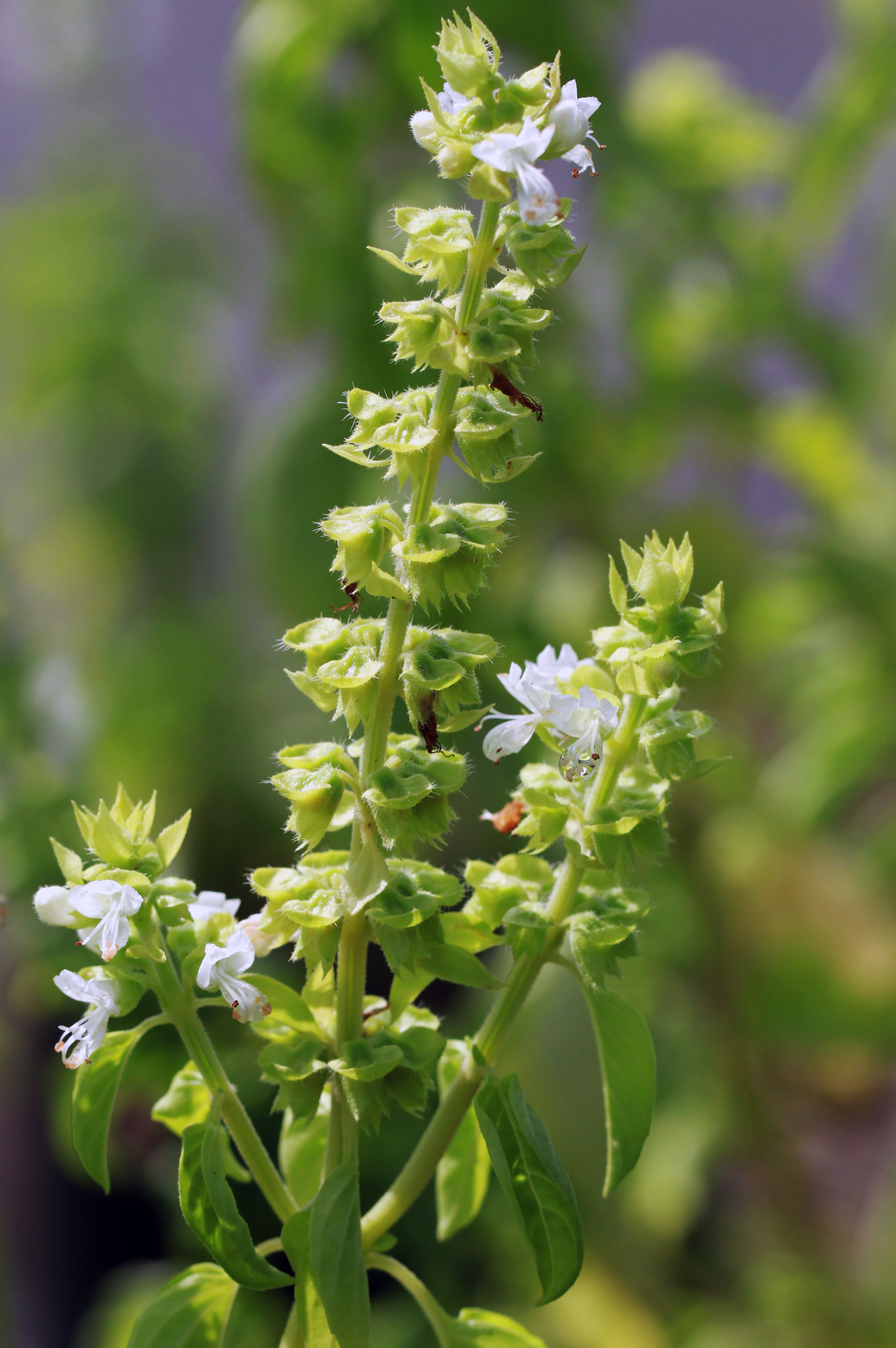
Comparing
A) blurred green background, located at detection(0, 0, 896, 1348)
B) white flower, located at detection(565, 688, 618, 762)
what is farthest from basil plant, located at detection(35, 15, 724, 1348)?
blurred green background, located at detection(0, 0, 896, 1348)

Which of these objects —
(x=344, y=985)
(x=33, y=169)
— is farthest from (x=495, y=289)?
(x=33, y=169)

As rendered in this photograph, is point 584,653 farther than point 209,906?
Yes

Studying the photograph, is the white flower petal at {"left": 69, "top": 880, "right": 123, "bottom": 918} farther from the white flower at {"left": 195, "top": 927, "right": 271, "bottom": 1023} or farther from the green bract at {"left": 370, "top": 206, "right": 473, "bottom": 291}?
the green bract at {"left": 370, "top": 206, "right": 473, "bottom": 291}

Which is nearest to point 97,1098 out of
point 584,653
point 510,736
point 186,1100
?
point 186,1100

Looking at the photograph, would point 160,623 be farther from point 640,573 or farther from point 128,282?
point 640,573

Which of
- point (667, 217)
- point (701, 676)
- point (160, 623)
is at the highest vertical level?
point (667, 217)

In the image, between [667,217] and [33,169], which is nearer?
[667,217]

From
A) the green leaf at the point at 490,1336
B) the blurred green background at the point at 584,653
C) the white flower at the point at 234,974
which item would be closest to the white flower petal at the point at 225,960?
the white flower at the point at 234,974

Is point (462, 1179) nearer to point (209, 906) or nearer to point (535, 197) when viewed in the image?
point (209, 906)
